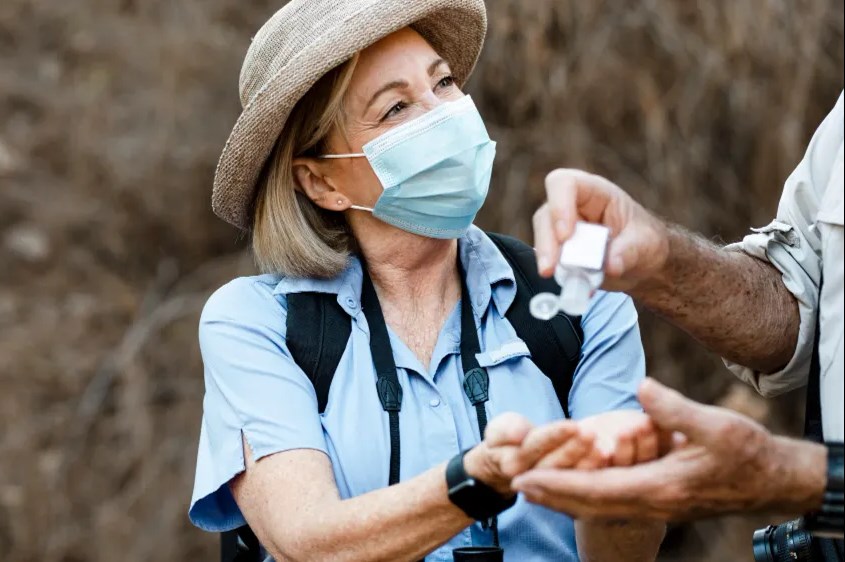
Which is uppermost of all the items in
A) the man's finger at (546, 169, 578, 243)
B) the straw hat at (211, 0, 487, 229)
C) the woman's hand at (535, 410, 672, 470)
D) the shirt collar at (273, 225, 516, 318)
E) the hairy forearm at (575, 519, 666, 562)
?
the straw hat at (211, 0, 487, 229)

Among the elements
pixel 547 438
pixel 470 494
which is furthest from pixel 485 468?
pixel 547 438

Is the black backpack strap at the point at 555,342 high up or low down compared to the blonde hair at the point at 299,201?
down

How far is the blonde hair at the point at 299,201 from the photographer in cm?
309

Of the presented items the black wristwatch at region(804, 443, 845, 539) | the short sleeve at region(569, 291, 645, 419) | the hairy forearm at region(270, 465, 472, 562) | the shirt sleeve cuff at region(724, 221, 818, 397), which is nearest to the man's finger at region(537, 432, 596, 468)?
the hairy forearm at region(270, 465, 472, 562)

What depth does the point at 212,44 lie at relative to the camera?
6.96 meters

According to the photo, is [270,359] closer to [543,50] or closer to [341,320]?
[341,320]

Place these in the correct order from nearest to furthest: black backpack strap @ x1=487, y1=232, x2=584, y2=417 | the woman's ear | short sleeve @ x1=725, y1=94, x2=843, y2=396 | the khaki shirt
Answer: the khaki shirt < short sleeve @ x1=725, y1=94, x2=843, y2=396 < black backpack strap @ x1=487, y1=232, x2=584, y2=417 < the woman's ear

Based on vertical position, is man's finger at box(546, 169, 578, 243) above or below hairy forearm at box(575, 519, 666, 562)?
above

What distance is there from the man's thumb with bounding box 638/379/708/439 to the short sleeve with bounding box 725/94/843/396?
2.38 feet

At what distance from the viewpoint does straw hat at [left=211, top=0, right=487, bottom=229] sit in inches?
118

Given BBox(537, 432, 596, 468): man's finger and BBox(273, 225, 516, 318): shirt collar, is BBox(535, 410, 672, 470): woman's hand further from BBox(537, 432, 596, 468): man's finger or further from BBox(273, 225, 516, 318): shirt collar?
BBox(273, 225, 516, 318): shirt collar

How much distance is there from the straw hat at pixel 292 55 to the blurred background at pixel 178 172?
265 centimetres

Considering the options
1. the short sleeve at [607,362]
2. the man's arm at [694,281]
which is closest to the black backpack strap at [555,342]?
the short sleeve at [607,362]

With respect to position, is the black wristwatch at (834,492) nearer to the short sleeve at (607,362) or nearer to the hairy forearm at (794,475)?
the hairy forearm at (794,475)
